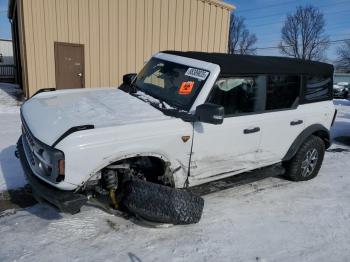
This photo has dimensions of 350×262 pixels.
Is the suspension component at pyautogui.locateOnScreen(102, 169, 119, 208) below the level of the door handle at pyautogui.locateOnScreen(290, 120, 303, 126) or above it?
below

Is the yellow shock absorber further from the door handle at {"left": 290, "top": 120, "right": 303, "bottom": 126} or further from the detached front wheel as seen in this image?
the door handle at {"left": 290, "top": 120, "right": 303, "bottom": 126}

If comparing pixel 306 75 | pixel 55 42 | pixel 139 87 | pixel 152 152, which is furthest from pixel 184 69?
pixel 55 42

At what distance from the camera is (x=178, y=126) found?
137 inches

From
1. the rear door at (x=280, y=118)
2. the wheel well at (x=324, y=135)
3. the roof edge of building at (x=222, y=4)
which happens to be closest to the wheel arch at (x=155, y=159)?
the rear door at (x=280, y=118)

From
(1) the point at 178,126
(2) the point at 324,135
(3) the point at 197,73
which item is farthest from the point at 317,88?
(1) the point at 178,126

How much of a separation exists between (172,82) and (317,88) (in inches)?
92.8

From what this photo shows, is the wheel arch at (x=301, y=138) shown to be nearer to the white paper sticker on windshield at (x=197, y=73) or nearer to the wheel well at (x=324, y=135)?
the wheel well at (x=324, y=135)

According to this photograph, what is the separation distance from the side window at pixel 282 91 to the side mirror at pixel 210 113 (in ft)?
4.14

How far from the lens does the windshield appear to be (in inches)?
150

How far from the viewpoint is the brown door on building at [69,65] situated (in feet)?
34.6

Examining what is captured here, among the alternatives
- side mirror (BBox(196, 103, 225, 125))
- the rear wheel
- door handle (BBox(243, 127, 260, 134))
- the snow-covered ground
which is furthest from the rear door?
side mirror (BBox(196, 103, 225, 125))

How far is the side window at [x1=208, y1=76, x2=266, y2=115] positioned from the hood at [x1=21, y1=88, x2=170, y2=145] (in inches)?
29.4

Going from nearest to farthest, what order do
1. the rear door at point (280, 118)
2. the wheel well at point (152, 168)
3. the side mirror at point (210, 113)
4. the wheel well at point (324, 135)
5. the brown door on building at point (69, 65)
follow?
the side mirror at point (210, 113), the wheel well at point (152, 168), the rear door at point (280, 118), the wheel well at point (324, 135), the brown door on building at point (69, 65)

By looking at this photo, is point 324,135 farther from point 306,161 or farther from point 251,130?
point 251,130
